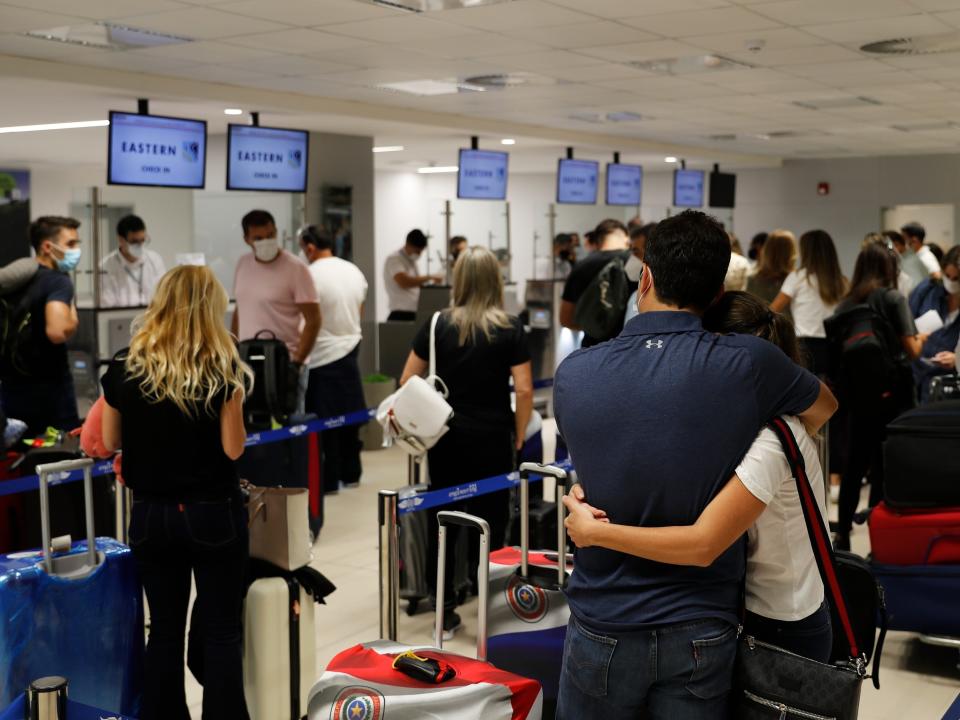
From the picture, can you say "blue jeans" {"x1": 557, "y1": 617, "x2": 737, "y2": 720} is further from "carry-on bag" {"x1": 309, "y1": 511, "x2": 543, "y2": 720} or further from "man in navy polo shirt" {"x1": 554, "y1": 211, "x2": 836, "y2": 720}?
"carry-on bag" {"x1": 309, "y1": 511, "x2": 543, "y2": 720}

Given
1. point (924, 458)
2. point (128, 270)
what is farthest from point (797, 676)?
point (128, 270)

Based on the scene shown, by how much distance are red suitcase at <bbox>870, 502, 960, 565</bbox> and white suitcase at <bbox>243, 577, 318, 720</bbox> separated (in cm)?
216

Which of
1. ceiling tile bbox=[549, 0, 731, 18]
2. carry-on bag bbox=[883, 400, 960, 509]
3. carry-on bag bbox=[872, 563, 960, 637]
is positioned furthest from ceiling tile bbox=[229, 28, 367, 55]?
carry-on bag bbox=[872, 563, 960, 637]

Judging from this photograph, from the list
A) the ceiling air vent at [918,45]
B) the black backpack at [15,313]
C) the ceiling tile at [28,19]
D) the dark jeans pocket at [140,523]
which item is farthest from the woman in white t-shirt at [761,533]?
the ceiling air vent at [918,45]

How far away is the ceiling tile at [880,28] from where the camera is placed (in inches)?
225

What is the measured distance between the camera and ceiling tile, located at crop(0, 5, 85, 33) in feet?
17.3

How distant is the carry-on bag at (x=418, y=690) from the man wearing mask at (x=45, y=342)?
3.12m

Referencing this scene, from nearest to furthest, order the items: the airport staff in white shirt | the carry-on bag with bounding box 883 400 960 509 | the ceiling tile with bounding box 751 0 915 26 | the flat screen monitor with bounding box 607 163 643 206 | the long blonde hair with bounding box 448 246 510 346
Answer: the carry-on bag with bounding box 883 400 960 509 < the long blonde hair with bounding box 448 246 510 346 < the ceiling tile with bounding box 751 0 915 26 < the airport staff in white shirt < the flat screen monitor with bounding box 607 163 643 206

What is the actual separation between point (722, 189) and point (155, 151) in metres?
10.2

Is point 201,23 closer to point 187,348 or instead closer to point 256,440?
point 256,440

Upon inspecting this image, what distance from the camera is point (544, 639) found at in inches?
122

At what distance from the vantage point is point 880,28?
5.95 metres

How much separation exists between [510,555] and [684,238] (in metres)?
1.60

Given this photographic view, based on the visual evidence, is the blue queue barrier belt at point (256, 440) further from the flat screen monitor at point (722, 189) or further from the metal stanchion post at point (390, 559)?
the flat screen monitor at point (722, 189)
